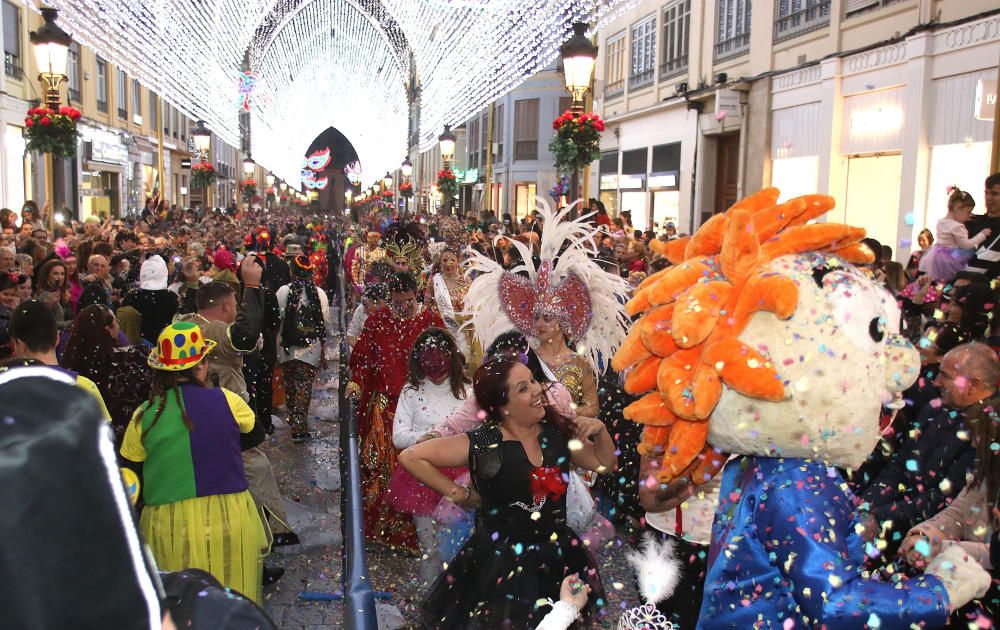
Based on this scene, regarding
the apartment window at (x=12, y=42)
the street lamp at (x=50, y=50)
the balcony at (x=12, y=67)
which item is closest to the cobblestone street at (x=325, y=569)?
the street lamp at (x=50, y=50)

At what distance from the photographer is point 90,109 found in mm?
30062

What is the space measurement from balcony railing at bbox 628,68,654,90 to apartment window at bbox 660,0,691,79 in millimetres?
1050

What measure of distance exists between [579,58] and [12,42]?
1904 cm

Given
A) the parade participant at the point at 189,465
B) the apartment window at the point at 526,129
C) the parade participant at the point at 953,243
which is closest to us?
the parade participant at the point at 189,465

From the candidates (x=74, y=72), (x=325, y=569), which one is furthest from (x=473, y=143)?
(x=325, y=569)

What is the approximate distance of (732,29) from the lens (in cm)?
1975

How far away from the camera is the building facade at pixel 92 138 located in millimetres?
22578

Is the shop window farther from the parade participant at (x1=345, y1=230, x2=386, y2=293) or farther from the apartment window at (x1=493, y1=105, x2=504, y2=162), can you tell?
the parade participant at (x1=345, y1=230, x2=386, y2=293)

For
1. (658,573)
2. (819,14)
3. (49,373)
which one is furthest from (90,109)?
(49,373)

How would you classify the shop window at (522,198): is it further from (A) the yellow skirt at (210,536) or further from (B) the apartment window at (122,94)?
(A) the yellow skirt at (210,536)

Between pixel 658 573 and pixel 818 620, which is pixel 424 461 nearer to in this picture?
pixel 658 573

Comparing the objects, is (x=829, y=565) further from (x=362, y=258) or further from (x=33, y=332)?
(x=362, y=258)

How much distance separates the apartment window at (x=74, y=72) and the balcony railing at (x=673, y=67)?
18.9m

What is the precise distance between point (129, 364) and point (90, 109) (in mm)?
29013
